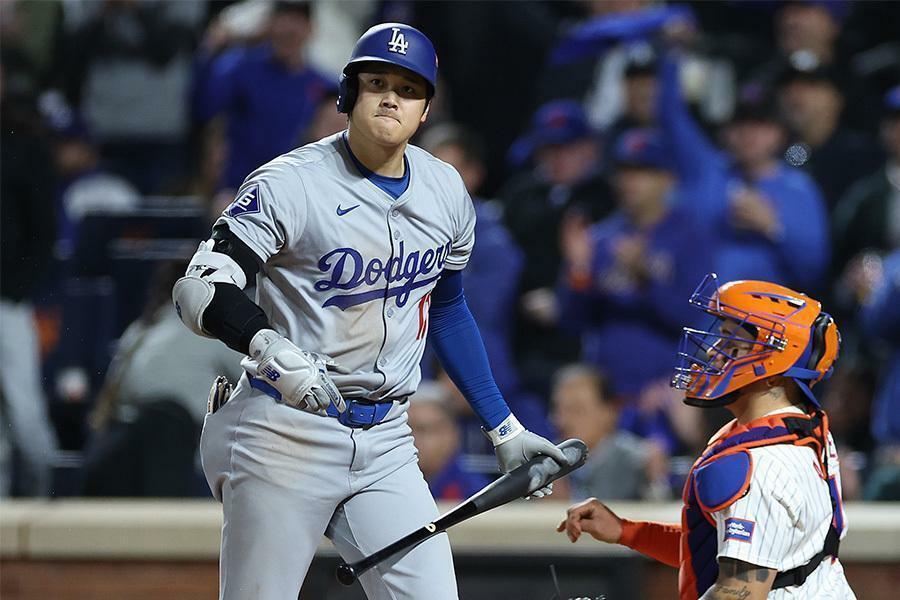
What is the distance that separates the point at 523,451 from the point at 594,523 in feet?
0.75

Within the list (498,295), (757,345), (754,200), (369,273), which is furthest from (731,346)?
(754,200)

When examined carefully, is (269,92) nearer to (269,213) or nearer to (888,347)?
(888,347)

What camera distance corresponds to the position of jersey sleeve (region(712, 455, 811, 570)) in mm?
2578

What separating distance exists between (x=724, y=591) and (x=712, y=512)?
15cm

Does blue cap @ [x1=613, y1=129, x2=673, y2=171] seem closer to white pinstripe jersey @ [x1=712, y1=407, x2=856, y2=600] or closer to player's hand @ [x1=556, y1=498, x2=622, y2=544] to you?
player's hand @ [x1=556, y1=498, x2=622, y2=544]

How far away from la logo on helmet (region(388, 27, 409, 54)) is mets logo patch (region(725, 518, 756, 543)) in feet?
3.69

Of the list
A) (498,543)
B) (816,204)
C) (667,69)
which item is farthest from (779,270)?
(498,543)

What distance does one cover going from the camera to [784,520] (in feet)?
8.52

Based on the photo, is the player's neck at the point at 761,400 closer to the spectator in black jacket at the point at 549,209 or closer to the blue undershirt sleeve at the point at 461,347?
the blue undershirt sleeve at the point at 461,347

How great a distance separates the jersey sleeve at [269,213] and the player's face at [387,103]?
0.19m

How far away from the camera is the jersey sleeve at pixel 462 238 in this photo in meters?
3.07

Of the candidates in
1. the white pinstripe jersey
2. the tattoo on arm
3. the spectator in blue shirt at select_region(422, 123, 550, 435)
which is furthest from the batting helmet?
the spectator in blue shirt at select_region(422, 123, 550, 435)

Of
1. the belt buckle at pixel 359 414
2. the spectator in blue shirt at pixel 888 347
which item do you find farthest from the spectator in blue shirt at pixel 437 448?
the belt buckle at pixel 359 414

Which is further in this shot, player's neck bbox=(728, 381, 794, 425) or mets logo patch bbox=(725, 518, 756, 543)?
player's neck bbox=(728, 381, 794, 425)
